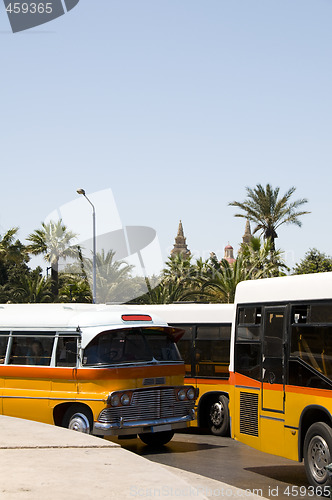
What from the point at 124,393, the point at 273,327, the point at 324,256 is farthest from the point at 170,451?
the point at 324,256

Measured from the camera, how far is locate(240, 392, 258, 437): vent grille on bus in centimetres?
1157

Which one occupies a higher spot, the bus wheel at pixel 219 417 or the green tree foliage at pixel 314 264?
the green tree foliage at pixel 314 264

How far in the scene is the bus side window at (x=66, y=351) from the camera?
44.6ft

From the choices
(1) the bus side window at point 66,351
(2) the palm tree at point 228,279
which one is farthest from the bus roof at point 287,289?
(2) the palm tree at point 228,279

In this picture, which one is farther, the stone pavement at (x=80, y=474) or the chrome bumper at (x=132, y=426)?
the chrome bumper at (x=132, y=426)

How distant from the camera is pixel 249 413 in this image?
11.7 metres

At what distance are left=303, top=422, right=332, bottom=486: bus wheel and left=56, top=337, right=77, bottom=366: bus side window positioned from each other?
4946 millimetres

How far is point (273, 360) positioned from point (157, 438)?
3998mm

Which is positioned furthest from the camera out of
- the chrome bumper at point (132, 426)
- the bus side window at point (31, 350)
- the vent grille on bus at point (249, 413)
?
the bus side window at point (31, 350)

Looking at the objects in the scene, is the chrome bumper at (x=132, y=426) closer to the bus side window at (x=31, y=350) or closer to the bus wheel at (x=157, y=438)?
the bus wheel at (x=157, y=438)

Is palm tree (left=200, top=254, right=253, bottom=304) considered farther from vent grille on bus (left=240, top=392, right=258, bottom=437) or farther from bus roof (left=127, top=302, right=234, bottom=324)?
vent grille on bus (left=240, top=392, right=258, bottom=437)

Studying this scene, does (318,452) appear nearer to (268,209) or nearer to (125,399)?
(125,399)

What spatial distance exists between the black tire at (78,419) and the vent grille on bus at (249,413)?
280 centimetres

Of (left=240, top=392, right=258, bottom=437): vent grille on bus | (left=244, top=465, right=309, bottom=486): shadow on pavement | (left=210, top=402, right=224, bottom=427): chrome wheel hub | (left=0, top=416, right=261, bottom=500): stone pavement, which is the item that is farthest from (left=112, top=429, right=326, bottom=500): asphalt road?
(left=0, top=416, right=261, bottom=500): stone pavement
